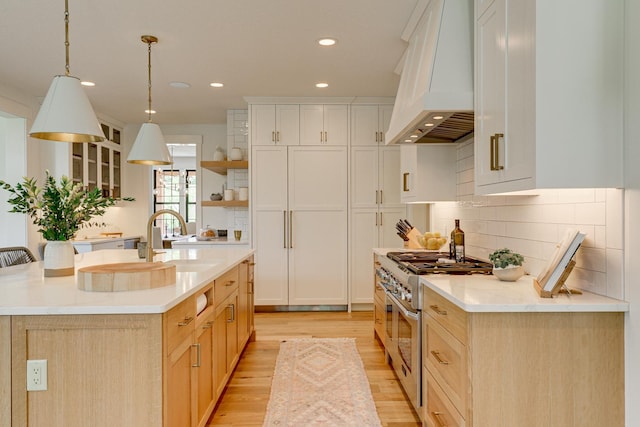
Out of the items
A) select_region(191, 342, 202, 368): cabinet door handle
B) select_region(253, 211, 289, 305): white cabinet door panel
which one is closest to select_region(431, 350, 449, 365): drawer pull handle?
select_region(191, 342, 202, 368): cabinet door handle

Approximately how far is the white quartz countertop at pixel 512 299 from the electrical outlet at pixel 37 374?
1568mm

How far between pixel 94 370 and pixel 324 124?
4.10 metres

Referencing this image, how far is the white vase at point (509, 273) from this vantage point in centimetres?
209

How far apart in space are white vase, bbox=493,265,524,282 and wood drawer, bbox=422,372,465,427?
59cm

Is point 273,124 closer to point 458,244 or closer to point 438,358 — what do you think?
point 458,244

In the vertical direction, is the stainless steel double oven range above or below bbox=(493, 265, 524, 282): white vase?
below

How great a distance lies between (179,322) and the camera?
185 centimetres

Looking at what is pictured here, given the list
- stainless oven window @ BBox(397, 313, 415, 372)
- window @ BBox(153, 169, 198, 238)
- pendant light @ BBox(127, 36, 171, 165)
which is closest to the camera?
stainless oven window @ BBox(397, 313, 415, 372)

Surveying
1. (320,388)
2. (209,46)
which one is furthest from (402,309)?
(209,46)

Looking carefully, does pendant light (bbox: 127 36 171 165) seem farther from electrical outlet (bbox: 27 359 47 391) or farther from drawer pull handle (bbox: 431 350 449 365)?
drawer pull handle (bbox: 431 350 449 365)

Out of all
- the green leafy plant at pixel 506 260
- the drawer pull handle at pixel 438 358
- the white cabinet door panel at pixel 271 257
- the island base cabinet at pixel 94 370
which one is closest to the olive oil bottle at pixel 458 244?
the green leafy plant at pixel 506 260

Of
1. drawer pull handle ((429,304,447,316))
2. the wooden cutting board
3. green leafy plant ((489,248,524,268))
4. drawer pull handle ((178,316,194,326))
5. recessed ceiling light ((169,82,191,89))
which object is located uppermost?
recessed ceiling light ((169,82,191,89))

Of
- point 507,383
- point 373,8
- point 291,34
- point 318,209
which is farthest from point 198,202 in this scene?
point 507,383

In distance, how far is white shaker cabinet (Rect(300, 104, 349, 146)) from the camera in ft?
17.3
